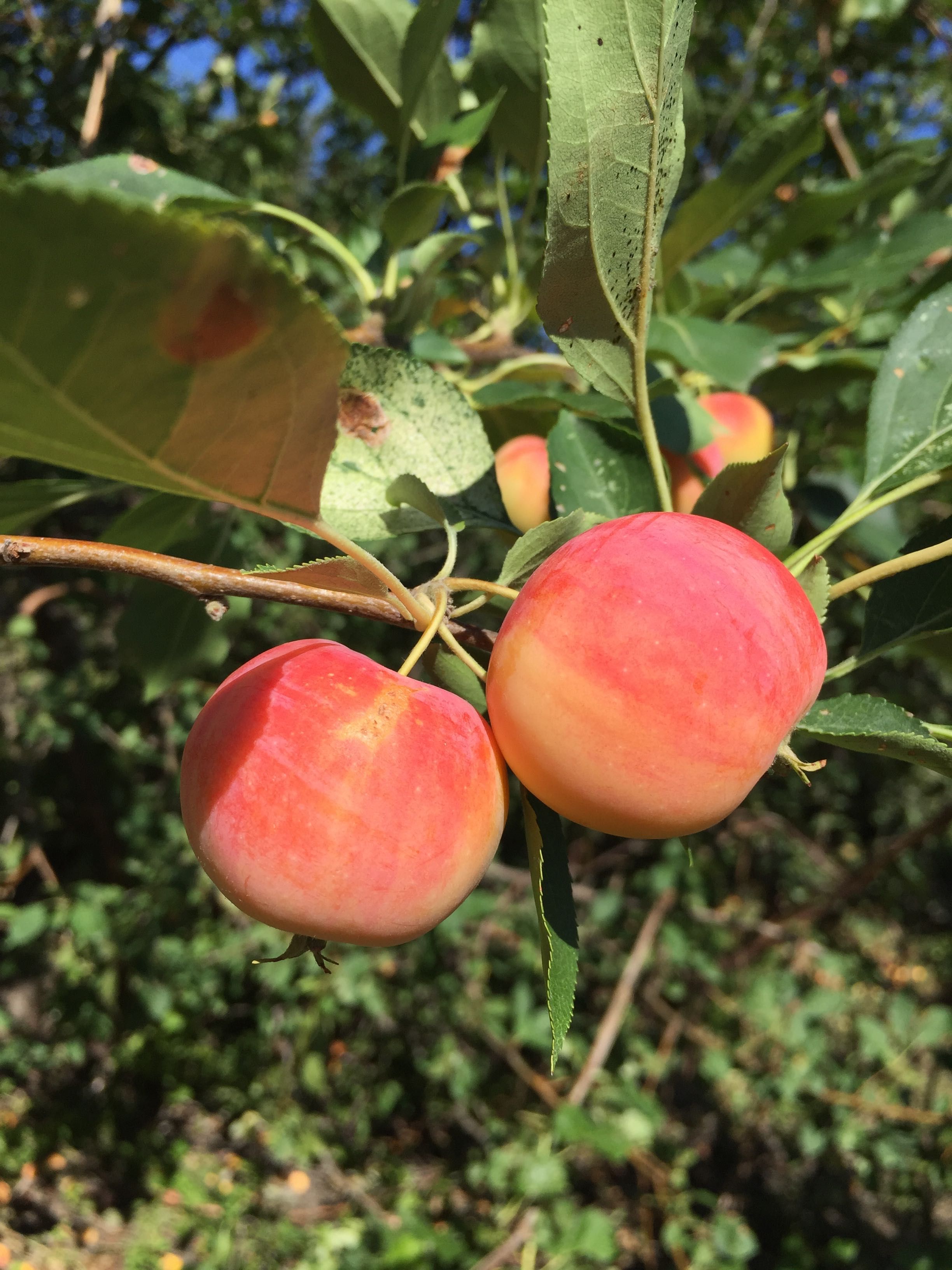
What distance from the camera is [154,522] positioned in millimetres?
794

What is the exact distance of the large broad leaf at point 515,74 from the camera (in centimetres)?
87

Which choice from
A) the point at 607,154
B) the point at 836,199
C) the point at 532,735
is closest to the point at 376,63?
the point at 836,199

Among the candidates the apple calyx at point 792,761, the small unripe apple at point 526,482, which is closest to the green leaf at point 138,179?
the small unripe apple at point 526,482

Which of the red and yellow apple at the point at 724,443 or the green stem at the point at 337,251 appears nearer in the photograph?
the red and yellow apple at the point at 724,443

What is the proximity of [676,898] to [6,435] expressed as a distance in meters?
2.04

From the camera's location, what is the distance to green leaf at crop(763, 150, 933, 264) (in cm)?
97

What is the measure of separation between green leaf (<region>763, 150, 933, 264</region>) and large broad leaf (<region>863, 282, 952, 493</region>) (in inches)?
16.8

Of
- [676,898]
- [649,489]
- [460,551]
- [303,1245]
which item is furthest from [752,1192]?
[649,489]

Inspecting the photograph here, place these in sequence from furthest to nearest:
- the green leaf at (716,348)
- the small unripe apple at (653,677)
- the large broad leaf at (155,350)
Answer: the green leaf at (716,348)
the small unripe apple at (653,677)
the large broad leaf at (155,350)

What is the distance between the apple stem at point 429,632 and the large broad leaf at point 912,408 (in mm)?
344

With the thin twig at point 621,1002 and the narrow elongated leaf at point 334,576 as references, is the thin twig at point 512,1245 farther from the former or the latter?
the narrow elongated leaf at point 334,576

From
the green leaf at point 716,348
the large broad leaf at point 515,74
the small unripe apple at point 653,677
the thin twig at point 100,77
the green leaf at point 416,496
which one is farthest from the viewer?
the thin twig at point 100,77

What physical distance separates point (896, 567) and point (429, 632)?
0.30 meters

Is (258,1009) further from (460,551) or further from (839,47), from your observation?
(839,47)
